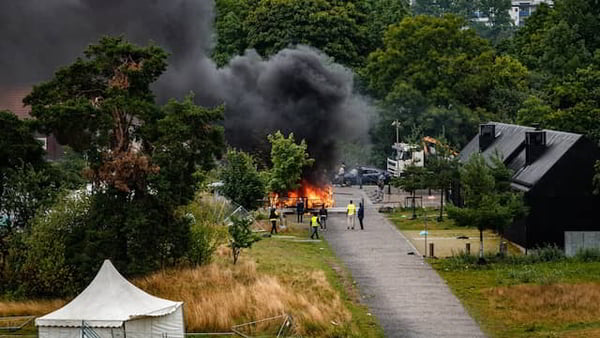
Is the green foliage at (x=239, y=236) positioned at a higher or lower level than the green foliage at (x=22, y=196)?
lower

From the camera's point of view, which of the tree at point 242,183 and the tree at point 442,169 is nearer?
the tree at point 242,183

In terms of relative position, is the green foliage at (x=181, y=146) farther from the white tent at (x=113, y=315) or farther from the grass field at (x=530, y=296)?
the grass field at (x=530, y=296)

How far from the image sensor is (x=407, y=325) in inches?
1480

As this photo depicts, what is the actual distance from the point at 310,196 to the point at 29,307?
30.3 m

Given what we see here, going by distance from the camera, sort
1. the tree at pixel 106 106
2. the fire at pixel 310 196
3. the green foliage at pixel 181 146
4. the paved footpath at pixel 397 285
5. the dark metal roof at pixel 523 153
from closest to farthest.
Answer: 1. the paved footpath at pixel 397 285
2. the tree at pixel 106 106
3. the green foliage at pixel 181 146
4. the dark metal roof at pixel 523 153
5. the fire at pixel 310 196

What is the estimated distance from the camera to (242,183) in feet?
199

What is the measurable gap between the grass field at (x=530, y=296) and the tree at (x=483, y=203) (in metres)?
1.88

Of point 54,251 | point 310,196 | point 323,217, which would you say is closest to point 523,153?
point 323,217

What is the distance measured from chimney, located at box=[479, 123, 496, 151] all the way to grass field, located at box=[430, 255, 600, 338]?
18.8 m

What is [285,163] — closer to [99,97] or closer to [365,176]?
[99,97]

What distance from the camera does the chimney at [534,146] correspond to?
55188 millimetres

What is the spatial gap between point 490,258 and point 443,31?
1649 inches

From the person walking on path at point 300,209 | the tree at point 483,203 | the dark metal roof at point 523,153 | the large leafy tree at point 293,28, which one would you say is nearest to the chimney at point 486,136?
the dark metal roof at point 523,153

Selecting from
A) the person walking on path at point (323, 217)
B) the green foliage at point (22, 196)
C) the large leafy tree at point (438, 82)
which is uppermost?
the large leafy tree at point (438, 82)
